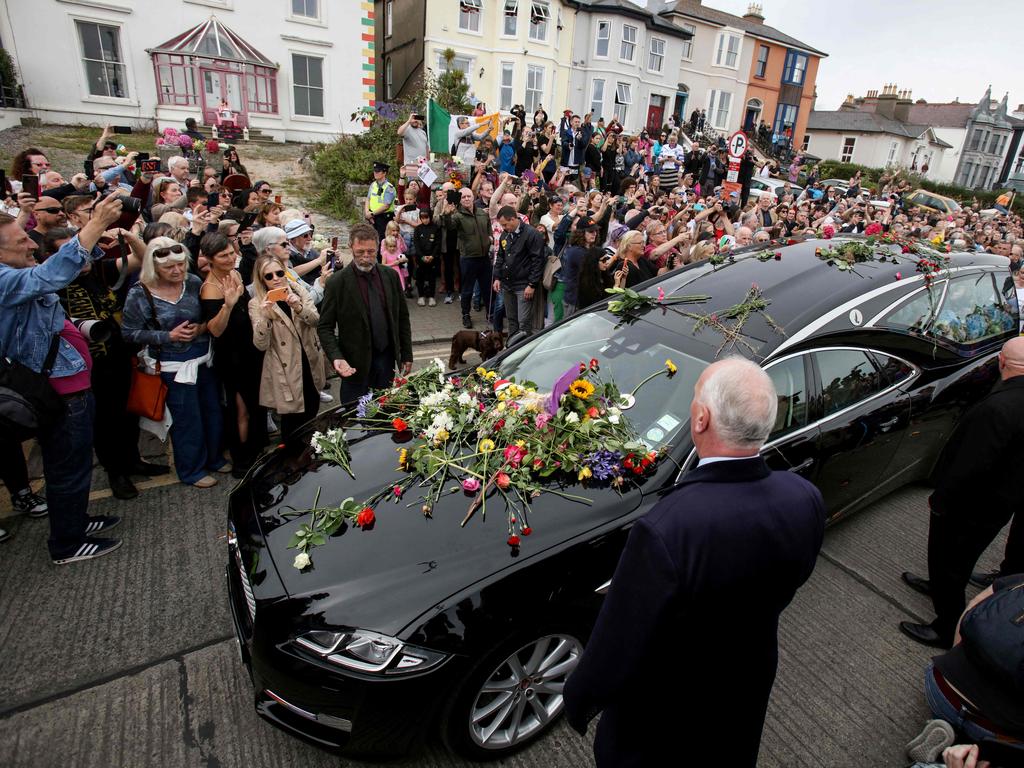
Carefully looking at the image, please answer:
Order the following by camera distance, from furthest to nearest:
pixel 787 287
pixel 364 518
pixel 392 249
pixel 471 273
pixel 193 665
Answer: pixel 471 273
pixel 392 249
pixel 787 287
pixel 193 665
pixel 364 518

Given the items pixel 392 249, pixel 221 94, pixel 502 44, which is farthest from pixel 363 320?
pixel 502 44

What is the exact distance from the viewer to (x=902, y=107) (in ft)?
155

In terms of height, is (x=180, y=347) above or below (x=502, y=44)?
below

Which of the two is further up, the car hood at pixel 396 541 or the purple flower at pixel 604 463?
the purple flower at pixel 604 463

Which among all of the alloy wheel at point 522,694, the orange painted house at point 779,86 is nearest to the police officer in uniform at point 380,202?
the alloy wheel at point 522,694

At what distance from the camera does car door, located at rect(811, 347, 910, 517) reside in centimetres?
337

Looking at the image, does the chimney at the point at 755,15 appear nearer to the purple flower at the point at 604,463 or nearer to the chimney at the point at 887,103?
the chimney at the point at 887,103

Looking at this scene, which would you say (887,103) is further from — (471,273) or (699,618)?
(699,618)

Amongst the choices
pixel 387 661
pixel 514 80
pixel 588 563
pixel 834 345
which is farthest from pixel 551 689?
pixel 514 80

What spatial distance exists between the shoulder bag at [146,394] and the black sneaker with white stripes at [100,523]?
747 mm

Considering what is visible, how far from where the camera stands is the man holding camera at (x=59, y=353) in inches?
118

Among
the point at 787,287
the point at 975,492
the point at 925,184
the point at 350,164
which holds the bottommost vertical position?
the point at 975,492

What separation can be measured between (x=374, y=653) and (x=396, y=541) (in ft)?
1.49

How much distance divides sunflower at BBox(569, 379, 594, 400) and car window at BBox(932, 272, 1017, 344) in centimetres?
283
